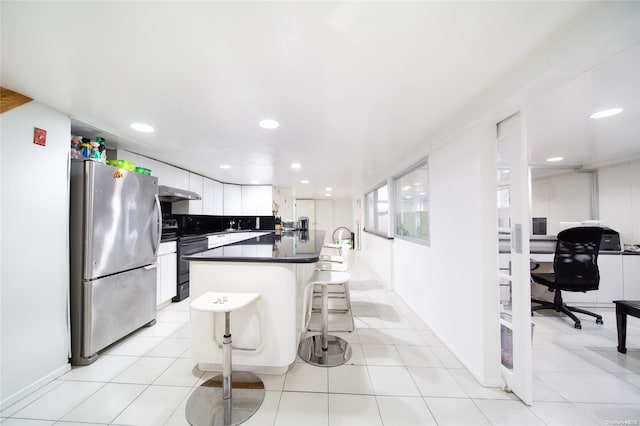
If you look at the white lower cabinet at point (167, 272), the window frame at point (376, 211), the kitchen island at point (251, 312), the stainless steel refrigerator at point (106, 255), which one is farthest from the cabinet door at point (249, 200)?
the kitchen island at point (251, 312)

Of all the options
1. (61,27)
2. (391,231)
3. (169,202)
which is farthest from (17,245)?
(391,231)

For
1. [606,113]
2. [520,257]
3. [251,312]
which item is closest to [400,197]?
[606,113]

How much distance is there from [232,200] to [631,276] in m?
6.97

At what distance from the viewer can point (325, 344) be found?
2.27 metres

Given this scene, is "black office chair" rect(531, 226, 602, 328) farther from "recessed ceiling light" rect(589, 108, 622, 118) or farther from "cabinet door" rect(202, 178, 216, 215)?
"cabinet door" rect(202, 178, 216, 215)

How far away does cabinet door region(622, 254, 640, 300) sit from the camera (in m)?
3.24

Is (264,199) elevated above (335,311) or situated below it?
above

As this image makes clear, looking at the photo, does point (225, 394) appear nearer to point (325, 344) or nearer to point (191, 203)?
point (325, 344)

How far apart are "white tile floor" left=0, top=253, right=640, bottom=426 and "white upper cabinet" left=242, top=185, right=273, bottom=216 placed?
3.80 meters

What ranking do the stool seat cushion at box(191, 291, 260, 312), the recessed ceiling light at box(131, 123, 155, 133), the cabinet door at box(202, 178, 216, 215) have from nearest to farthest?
the stool seat cushion at box(191, 291, 260, 312) < the recessed ceiling light at box(131, 123, 155, 133) < the cabinet door at box(202, 178, 216, 215)

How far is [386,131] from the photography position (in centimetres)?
248

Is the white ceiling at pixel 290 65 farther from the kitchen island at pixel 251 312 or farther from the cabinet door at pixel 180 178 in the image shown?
the cabinet door at pixel 180 178

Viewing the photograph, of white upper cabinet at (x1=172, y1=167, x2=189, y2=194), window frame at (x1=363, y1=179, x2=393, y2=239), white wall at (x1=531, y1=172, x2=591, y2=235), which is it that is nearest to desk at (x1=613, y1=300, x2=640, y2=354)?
white wall at (x1=531, y1=172, x2=591, y2=235)

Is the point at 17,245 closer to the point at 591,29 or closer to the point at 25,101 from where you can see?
the point at 25,101
